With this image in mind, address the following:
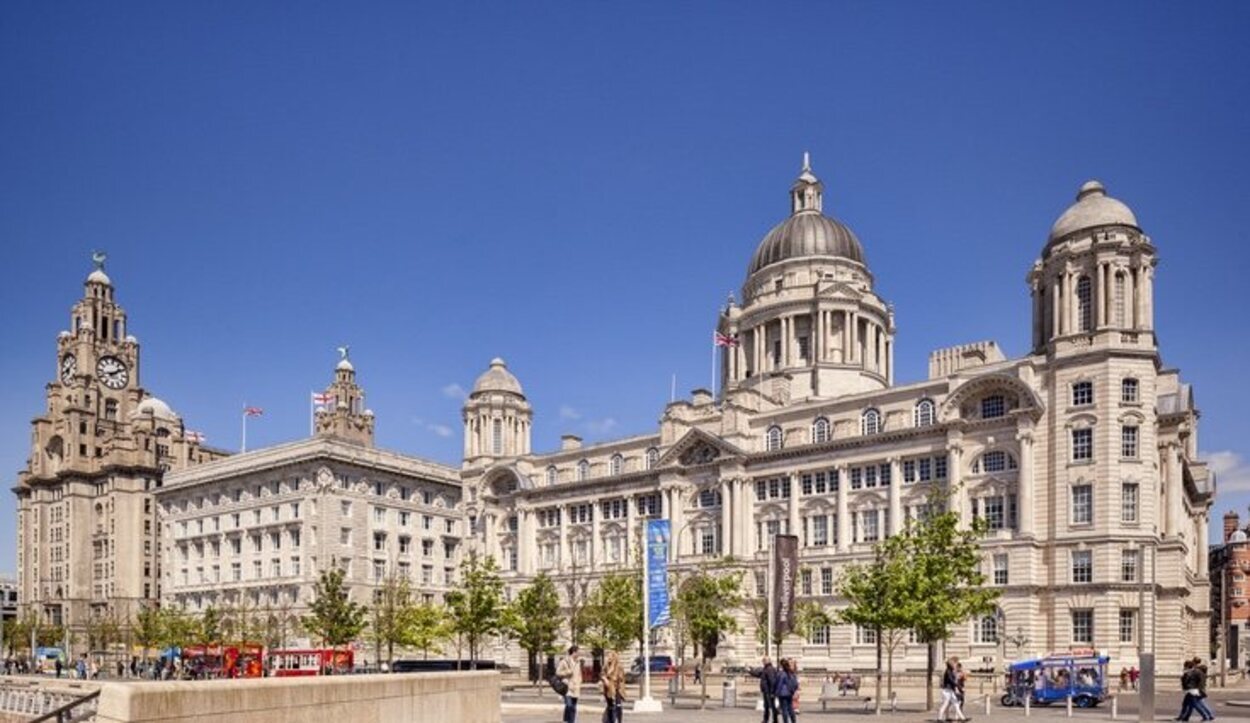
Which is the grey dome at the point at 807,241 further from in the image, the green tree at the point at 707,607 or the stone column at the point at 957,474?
the green tree at the point at 707,607

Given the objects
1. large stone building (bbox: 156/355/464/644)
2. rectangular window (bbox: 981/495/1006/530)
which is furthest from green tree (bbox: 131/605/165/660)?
rectangular window (bbox: 981/495/1006/530)

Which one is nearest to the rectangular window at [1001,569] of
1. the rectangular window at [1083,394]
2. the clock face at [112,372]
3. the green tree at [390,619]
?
the rectangular window at [1083,394]

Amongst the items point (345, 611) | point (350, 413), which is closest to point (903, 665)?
point (345, 611)

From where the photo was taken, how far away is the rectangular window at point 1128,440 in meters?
76.9

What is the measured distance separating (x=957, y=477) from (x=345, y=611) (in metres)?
48.0

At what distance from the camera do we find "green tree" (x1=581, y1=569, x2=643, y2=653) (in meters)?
73.6

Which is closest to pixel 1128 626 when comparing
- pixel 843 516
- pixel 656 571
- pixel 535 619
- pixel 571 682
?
pixel 843 516

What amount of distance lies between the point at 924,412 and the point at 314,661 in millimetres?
48408

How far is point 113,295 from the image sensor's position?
164750 millimetres

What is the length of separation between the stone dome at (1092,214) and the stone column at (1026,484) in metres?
14.8

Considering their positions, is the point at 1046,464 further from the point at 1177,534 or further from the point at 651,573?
the point at 651,573

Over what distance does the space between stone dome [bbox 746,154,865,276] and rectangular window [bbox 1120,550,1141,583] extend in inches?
1911

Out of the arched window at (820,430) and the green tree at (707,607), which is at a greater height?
the arched window at (820,430)

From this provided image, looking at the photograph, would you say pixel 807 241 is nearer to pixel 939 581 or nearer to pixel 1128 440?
pixel 1128 440
